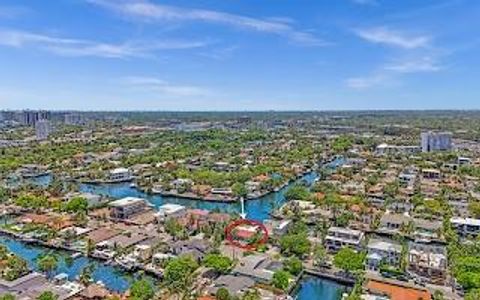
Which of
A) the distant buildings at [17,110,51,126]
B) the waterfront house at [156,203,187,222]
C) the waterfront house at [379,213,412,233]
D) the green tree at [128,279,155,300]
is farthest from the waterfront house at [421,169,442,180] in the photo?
the distant buildings at [17,110,51,126]

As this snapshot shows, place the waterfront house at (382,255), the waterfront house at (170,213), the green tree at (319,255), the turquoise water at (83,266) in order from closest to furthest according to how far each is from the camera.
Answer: the turquoise water at (83,266) < the waterfront house at (382,255) < the green tree at (319,255) < the waterfront house at (170,213)

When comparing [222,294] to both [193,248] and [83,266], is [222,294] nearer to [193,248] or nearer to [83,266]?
[193,248]

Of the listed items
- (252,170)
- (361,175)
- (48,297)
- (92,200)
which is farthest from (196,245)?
(361,175)

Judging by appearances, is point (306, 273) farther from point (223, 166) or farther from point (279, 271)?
point (223, 166)

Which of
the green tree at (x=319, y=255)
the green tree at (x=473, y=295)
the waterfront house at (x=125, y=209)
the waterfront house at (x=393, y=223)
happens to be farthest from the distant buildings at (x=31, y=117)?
the green tree at (x=473, y=295)

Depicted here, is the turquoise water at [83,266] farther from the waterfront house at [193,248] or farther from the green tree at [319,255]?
the green tree at [319,255]
